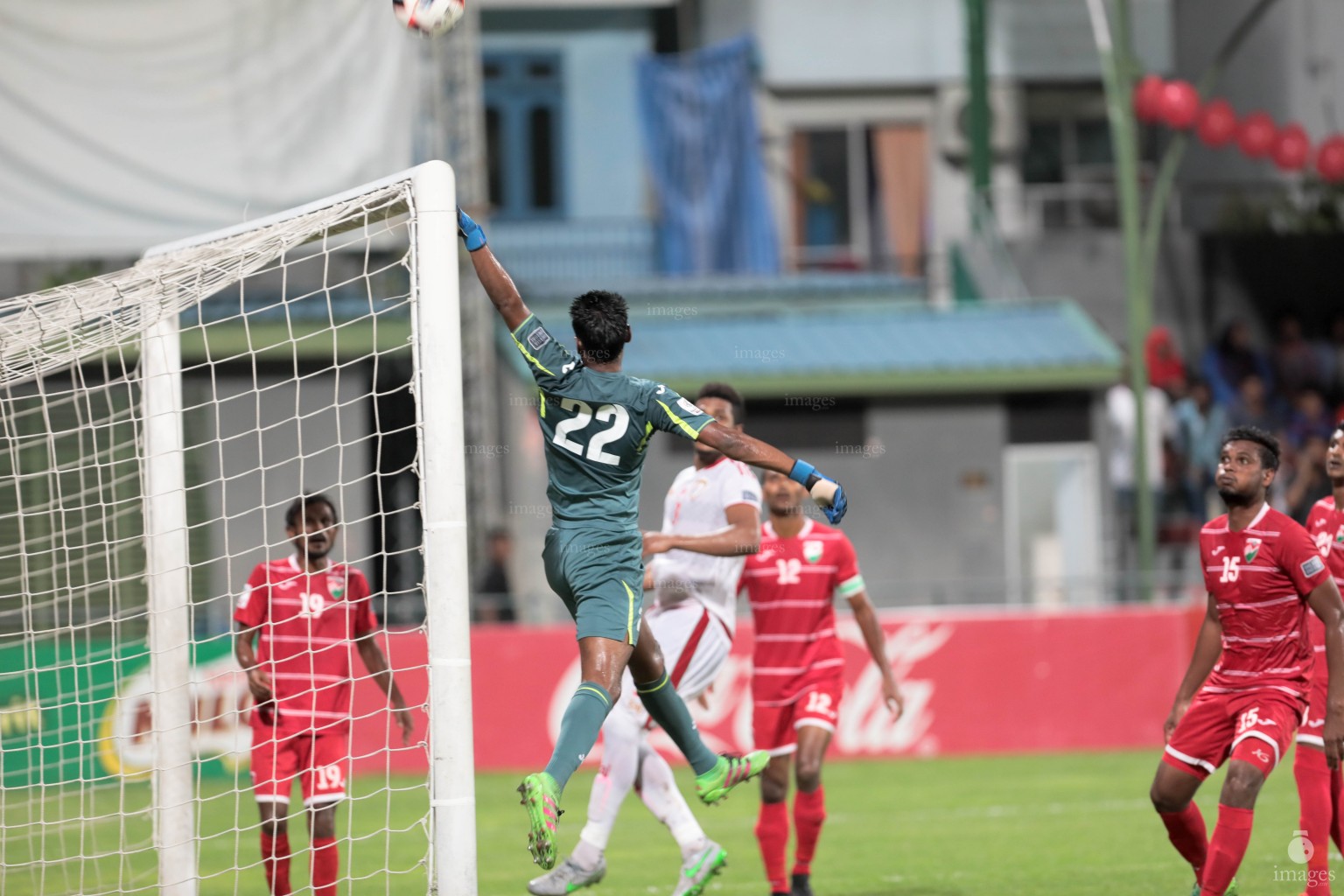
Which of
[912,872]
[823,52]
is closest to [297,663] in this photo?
[912,872]

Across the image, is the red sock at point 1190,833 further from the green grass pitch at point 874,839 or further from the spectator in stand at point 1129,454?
the spectator in stand at point 1129,454

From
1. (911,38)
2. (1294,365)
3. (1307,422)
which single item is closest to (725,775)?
(1307,422)

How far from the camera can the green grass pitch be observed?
30.4ft

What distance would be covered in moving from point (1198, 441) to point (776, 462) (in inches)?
615

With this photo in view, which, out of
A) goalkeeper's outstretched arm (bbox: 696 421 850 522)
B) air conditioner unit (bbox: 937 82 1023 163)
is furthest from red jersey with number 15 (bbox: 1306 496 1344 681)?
air conditioner unit (bbox: 937 82 1023 163)

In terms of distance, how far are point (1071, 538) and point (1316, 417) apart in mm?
3323

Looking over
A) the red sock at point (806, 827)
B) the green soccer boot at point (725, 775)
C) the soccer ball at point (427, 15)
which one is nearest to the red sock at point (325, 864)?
the green soccer boot at point (725, 775)

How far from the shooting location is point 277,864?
812 centimetres

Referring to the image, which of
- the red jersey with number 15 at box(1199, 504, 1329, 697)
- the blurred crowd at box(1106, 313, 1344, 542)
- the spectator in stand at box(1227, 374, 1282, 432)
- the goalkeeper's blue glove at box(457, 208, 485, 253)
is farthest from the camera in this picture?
the spectator in stand at box(1227, 374, 1282, 432)

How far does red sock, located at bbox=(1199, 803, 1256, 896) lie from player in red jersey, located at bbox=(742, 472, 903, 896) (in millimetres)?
2123

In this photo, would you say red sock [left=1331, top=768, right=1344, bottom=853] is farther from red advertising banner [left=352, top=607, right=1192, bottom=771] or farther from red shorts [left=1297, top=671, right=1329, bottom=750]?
red advertising banner [left=352, top=607, right=1192, bottom=771]

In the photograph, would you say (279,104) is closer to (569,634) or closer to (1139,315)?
(569,634)

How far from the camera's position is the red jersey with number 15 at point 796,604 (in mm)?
8992

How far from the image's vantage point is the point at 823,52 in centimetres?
2708
